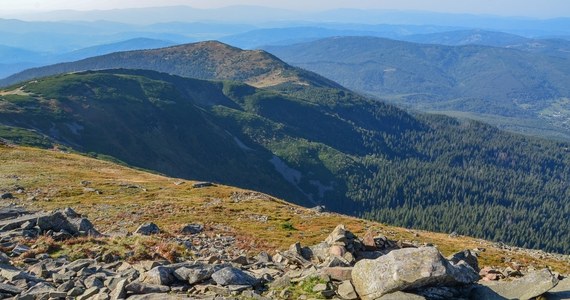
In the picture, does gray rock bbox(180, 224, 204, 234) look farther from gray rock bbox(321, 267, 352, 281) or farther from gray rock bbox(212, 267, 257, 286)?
gray rock bbox(321, 267, 352, 281)

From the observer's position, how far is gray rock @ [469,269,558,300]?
17.1 m

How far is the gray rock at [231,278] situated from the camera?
19.0 metres

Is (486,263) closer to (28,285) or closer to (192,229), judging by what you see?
(192,229)

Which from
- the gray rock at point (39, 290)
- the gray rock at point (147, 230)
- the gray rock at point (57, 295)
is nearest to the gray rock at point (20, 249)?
the gray rock at point (39, 290)

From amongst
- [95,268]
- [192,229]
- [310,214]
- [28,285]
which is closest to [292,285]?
[95,268]

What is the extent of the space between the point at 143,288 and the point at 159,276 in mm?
1216

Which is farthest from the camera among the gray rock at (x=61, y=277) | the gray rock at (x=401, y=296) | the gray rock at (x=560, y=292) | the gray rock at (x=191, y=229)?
the gray rock at (x=191, y=229)

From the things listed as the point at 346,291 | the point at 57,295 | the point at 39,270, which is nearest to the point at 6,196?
the point at 39,270

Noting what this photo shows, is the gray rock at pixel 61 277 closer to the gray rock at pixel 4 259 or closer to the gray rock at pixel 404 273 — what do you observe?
the gray rock at pixel 4 259

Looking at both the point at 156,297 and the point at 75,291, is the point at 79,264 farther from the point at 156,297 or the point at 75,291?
the point at 156,297

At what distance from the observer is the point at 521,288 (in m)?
17.7

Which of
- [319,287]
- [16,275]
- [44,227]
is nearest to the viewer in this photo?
[319,287]

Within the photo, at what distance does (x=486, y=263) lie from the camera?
41.1 metres

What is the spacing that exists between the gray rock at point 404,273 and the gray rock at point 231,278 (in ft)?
15.9
